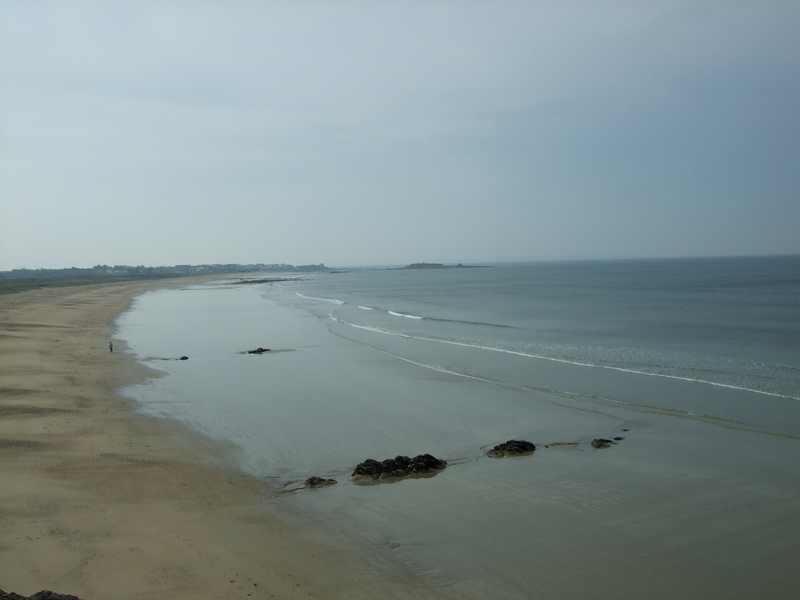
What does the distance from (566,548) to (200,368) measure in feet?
58.5

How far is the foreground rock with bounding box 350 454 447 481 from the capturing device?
10.3 m

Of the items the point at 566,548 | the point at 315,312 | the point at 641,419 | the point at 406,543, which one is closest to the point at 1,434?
the point at 406,543

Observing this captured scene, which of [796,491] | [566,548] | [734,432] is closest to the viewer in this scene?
[566,548]

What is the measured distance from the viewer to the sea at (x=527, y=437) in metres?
7.43

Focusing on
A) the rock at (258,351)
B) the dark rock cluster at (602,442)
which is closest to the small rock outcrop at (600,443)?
the dark rock cluster at (602,442)

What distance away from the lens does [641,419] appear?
1448cm

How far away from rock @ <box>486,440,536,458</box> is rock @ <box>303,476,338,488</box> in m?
3.56

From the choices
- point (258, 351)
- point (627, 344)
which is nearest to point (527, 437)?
point (258, 351)

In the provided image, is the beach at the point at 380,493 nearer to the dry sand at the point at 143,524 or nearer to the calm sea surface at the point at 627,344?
the dry sand at the point at 143,524

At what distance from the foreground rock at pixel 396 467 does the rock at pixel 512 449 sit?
134cm

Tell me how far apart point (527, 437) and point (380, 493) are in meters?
4.81

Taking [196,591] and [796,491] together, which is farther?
[796,491]

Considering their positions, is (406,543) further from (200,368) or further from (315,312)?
(315,312)

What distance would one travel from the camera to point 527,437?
42.8 ft
